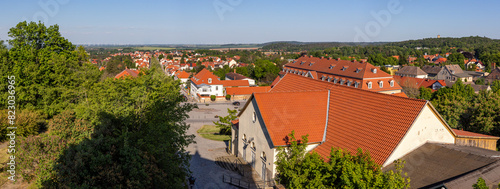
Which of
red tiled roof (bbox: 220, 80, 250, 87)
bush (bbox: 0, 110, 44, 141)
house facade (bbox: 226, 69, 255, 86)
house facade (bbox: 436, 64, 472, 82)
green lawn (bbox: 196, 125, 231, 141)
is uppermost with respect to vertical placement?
house facade (bbox: 436, 64, 472, 82)

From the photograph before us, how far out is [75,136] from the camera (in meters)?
15.4

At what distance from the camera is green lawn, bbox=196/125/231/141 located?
120 ft

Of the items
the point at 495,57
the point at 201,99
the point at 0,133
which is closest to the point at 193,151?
the point at 0,133

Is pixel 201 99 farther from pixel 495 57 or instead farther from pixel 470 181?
pixel 495 57

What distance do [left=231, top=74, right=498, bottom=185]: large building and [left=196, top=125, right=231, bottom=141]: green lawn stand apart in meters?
9.52

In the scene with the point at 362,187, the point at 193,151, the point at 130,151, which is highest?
the point at 130,151

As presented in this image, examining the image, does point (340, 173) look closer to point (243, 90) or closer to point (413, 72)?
point (243, 90)

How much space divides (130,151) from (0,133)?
23492mm

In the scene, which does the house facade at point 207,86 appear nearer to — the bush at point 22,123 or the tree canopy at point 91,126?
the tree canopy at point 91,126

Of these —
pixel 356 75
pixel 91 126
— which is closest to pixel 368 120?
pixel 91 126

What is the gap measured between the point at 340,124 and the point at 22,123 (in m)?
27.9

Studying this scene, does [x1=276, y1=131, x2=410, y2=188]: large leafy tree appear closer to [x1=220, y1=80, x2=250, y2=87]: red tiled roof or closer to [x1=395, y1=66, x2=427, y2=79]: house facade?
[x1=220, y1=80, x2=250, y2=87]: red tiled roof

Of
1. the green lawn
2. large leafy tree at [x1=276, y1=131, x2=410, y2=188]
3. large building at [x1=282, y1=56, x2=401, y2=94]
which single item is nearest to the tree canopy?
large leafy tree at [x1=276, y1=131, x2=410, y2=188]

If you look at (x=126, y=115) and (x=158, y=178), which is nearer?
(x=158, y=178)
